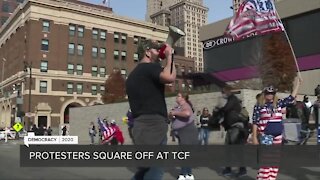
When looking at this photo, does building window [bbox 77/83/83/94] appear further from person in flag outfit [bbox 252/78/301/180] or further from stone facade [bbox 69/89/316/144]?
person in flag outfit [bbox 252/78/301/180]

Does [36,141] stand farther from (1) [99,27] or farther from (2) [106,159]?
(1) [99,27]

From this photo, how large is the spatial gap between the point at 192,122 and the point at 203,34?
121ft

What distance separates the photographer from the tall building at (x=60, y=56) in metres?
64.8

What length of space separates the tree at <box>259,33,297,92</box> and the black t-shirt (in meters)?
23.5

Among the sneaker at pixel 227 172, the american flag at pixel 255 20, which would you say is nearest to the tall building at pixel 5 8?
the american flag at pixel 255 20

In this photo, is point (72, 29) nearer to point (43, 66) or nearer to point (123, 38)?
point (43, 66)

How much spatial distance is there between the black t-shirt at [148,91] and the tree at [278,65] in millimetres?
23540

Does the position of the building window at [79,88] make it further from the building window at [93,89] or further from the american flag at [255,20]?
the american flag at [255,20]

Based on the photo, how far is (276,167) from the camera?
6.44 metres

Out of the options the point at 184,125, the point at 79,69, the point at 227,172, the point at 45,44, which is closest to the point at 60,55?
the point at 45,44

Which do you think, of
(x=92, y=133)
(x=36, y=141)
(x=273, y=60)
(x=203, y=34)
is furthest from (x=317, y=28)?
(x=36, y=141)

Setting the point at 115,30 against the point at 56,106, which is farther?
the point at 115,30

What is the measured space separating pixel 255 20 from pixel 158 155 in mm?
7407

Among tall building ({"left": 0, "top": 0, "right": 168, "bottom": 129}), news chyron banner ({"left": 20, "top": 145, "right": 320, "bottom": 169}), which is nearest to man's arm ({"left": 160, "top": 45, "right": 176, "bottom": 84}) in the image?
news chyron banner ({"left": 20, "top": 145, "right": 320, "bottom": 169})
